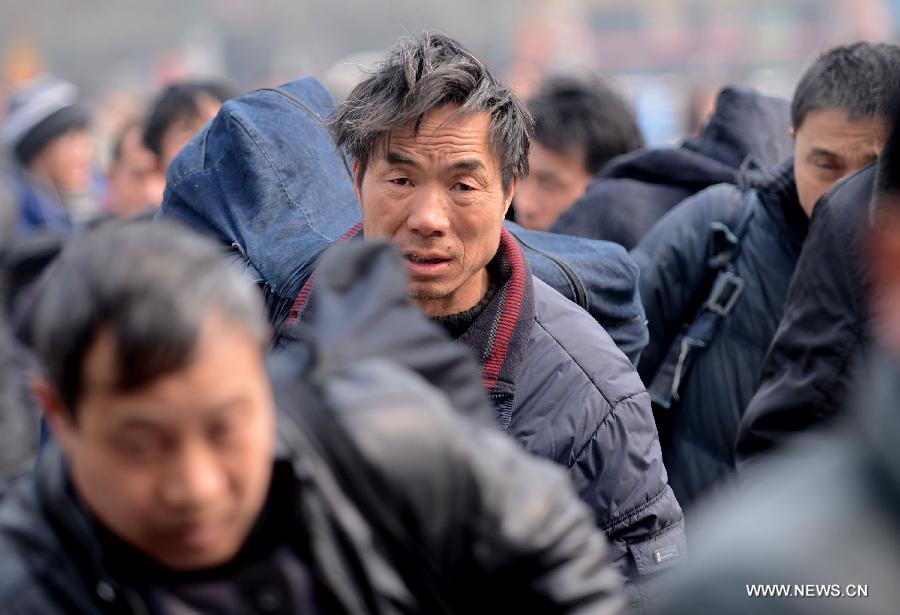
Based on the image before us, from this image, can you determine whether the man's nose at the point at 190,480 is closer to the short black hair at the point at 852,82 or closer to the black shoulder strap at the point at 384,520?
the black shoulder strap at the point at 384,520

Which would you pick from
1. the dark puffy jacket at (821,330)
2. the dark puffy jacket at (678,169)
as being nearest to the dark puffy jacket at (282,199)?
the dark puffy jacket at (821,330)

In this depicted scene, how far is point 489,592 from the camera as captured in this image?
177cm

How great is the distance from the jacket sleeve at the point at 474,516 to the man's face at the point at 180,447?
0.16 metres

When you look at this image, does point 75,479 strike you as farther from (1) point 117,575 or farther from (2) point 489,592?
(2) point 489,592

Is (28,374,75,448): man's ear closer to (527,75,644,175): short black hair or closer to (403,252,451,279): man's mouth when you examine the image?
(403,252,451,279): man's mouth

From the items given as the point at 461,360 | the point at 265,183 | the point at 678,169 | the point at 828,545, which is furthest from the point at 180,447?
the point at 678,169

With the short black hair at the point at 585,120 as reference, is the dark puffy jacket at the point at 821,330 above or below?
above

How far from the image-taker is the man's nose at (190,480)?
5.25 feet

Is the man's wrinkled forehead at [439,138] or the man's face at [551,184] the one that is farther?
the man's face at [551,184]

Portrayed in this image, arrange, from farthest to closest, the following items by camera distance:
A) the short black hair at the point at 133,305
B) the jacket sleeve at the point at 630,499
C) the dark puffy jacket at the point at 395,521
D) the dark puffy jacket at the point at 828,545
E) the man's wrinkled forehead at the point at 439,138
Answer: the man's wrinkled forehead at the point at 439,138 → the jacket sleeve at the point at 630,499 → the dark puffy jacket at the point at 395,521 → the short black hair at the point at 133,305 → the dark puffy jacket at the point at 828,545

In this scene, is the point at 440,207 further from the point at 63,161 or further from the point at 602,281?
the point at 63,161

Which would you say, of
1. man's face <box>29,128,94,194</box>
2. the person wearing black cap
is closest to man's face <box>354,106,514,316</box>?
the person wearing black cap

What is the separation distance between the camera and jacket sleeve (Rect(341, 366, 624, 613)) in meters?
1.72

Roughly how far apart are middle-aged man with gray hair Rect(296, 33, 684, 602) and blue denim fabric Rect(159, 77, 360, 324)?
185 millimetres
